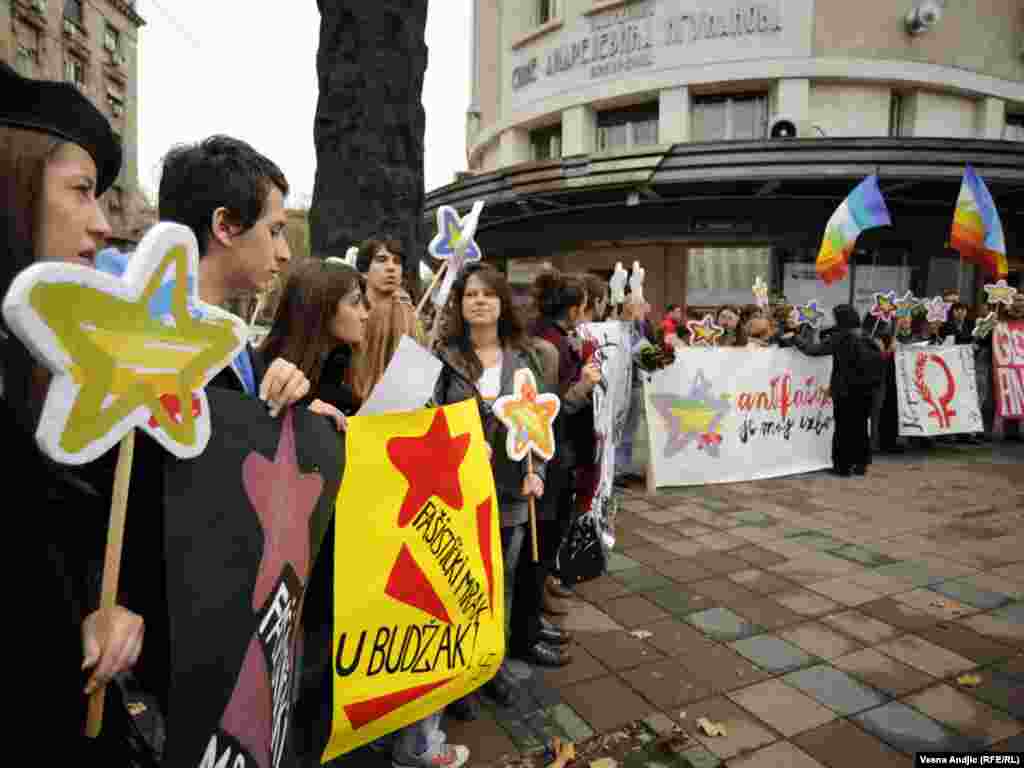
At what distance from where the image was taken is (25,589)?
0.94 m

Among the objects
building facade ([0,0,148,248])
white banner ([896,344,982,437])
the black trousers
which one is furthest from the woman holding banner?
building facade ([0,0,148,248])

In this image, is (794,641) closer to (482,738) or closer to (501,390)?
(482,738)

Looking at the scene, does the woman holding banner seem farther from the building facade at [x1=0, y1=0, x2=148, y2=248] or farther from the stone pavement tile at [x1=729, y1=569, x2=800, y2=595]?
the building facade at [x1=0, y1=0, x2=148, y2=248]

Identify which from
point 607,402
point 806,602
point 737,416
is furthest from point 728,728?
point 737,416

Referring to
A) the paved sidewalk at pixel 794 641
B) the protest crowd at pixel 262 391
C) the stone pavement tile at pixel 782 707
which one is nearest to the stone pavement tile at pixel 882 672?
the paved sidewalk at pixel 794 641

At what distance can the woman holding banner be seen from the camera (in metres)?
2.61

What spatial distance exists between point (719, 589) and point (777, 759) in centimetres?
148

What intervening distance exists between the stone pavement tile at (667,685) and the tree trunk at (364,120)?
8.78 feet

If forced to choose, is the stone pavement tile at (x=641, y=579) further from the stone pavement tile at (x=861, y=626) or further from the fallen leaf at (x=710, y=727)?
→ the fallen leaf at (x=710, y=727)

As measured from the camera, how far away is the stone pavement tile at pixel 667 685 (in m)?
2.60

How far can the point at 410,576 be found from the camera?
1.84 meters

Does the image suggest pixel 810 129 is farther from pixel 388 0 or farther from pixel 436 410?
pixel 436 410

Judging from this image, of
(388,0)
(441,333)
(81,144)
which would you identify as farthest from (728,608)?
(388,0)

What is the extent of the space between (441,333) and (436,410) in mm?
1001
